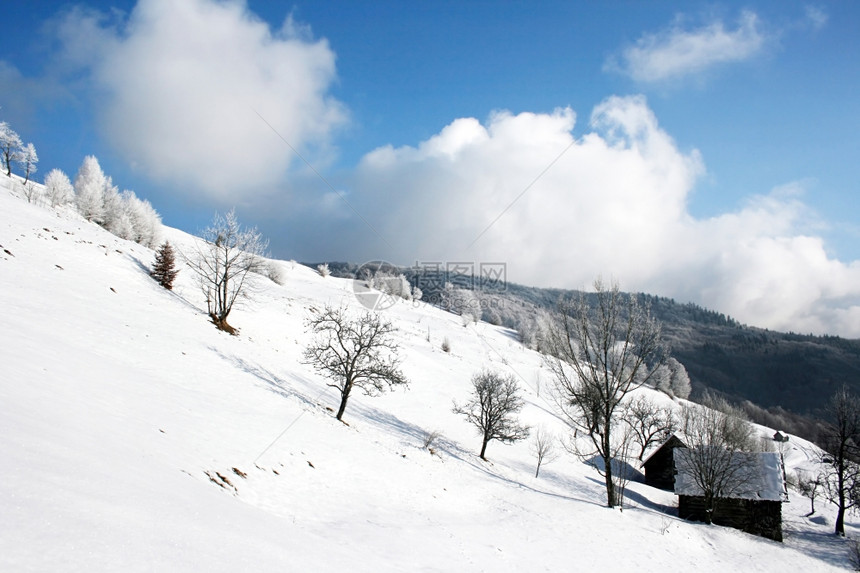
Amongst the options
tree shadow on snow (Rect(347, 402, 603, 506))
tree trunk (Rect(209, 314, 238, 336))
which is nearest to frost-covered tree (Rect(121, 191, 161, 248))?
tree trunk (Rect(209, 314, 238, 336))

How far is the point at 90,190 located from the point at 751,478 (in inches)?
3116

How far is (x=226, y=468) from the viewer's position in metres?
11.3

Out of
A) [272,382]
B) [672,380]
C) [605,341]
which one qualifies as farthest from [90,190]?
[672,380]

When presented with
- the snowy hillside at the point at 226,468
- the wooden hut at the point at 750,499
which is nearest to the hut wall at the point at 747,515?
the wooden hut at the point at 750,499

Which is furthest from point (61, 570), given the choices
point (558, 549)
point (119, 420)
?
point (558, 549)

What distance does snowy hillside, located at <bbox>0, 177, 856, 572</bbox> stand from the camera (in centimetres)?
541

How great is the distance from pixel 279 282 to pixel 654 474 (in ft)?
198

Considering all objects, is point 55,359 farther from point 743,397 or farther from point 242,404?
point 743,397

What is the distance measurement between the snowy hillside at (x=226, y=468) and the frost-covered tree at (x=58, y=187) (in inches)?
877

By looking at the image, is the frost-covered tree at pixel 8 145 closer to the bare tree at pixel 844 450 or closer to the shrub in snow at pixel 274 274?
the shrub in snow at pixel 274 274

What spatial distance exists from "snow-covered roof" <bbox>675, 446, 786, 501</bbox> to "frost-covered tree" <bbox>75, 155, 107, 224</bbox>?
222 ft

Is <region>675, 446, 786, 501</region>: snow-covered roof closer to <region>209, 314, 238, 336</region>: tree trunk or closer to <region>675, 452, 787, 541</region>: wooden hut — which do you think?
<region>675, 452, 787, 541</region>: wooden hut

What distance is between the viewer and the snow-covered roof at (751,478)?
27.3 meters

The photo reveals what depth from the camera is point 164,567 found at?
441 cm
